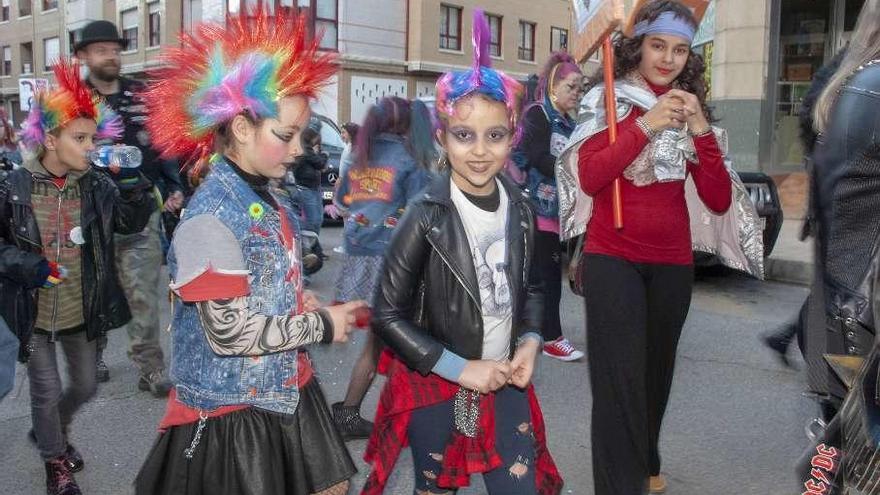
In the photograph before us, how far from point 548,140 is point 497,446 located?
3.09 meters

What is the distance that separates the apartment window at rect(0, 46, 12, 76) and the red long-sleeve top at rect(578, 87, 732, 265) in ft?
147

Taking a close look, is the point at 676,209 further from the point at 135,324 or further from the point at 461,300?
the point at 135,324

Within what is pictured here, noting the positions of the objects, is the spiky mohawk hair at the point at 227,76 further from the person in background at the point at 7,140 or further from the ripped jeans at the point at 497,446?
the person in background at the point at 7,140

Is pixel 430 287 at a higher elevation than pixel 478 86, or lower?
lower

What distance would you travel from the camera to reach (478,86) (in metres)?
2.45

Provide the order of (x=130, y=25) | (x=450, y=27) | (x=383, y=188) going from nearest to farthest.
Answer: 1. (x=383, y=188)
2. (x=450, y=27)
3. (x=130, y=25)

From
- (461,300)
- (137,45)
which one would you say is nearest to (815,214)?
(461,300)

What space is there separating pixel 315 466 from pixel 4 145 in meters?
7.42

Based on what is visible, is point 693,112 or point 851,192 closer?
point 851,192

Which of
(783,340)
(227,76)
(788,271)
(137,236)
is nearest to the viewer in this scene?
(227,76)

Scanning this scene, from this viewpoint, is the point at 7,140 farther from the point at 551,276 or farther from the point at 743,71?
the point at 743,71

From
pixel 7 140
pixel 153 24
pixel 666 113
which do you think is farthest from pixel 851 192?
pixel 153 24

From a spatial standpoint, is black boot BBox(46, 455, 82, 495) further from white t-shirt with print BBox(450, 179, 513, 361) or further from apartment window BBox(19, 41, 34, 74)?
apartment window BBox(19, 41, 34, 74)

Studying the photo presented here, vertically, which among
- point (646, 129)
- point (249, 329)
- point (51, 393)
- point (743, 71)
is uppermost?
point (743, 71)
